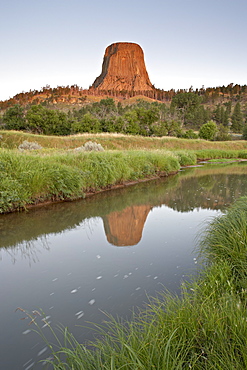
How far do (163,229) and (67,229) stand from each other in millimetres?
2336

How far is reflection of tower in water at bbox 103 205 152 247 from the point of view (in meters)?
5.82

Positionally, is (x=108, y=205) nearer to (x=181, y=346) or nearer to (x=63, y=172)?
(x=63, y=172)

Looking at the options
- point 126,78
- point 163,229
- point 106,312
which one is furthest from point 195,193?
point 126,78

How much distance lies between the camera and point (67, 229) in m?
6.62

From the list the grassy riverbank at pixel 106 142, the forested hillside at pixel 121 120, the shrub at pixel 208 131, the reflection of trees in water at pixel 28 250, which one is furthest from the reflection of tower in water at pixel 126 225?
the shrub at pixel 208 131

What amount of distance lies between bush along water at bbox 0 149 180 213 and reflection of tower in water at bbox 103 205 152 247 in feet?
6.69

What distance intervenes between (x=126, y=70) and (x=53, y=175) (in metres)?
158

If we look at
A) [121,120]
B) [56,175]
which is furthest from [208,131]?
[56,175]

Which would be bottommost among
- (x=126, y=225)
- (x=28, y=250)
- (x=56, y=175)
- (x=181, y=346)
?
(x=126, y=225)

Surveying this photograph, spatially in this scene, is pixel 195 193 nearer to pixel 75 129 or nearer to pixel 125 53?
pixel 75 129

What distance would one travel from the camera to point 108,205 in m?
8.88

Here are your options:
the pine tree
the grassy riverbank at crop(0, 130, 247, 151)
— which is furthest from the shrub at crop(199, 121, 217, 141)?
the pine tree

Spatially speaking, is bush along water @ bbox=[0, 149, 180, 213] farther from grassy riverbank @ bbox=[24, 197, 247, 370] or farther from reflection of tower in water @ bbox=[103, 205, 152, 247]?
grassy riverbank @ bbox=[24, 197, 247, 370]

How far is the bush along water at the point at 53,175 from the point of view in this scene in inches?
293
